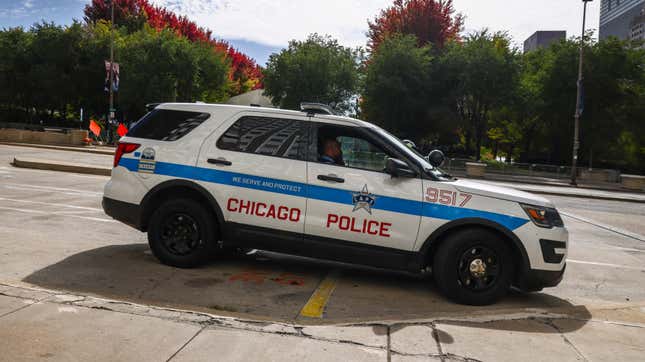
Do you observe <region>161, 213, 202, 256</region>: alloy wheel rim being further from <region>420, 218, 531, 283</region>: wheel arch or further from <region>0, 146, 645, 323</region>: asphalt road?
<region>420, 218, 531, 283</region>: wheel arch

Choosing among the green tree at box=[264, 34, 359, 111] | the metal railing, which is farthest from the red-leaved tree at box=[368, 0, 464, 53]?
the metal railing

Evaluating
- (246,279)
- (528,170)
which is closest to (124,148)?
(246,279)

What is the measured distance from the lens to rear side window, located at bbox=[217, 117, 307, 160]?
5.88 meters

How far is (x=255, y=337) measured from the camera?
4043mm

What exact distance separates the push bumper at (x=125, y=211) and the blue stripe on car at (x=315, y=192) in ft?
1.39

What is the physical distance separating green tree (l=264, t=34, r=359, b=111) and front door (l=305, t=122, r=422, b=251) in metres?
38.7

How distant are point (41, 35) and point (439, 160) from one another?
157 ft

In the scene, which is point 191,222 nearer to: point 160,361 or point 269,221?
point 269,221

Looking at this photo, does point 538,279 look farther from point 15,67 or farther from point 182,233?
point 15,67

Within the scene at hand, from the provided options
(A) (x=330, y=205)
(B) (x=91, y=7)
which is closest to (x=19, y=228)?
(A) (x=330, y=205)

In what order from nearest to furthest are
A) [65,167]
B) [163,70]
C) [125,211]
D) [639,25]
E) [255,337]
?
[255,337] < [125,211] < [65,167] < [163,70] < [639,25]

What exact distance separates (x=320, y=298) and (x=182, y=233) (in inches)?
70.6

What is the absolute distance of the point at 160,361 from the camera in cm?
353

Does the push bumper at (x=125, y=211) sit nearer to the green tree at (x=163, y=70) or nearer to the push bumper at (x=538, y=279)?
the push bumper at (x=538, y=279)
